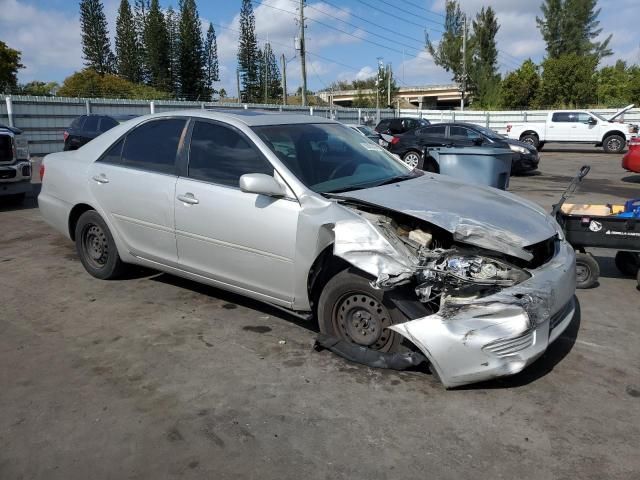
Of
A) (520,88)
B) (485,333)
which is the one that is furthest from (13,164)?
(520,88)

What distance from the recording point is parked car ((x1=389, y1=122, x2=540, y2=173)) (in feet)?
53.3

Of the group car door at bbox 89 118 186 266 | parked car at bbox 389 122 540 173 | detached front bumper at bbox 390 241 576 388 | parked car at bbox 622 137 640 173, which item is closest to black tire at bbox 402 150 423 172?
parked car at bbox 389 122 540 173

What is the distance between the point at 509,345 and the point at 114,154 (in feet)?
12.8

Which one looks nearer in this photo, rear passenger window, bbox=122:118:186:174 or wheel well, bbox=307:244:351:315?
wheel well, bbox=307:244:351:315

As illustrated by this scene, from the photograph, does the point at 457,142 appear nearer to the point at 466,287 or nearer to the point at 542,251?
the point at 542,251

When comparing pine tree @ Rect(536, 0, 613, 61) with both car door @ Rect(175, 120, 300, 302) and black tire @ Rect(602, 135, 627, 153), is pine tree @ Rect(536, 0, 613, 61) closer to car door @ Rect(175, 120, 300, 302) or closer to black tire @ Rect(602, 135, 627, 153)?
black tire @ Rect(602, 135, 627, 153)

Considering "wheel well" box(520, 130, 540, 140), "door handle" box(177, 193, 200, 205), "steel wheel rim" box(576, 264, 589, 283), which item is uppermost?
"wheel well" box(520, 130, 540, 140)

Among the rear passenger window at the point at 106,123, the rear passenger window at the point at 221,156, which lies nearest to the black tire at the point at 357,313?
the rear passenger window at the point at 221,156

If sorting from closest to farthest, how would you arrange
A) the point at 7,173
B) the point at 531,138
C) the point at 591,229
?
the point at 591,229 → the point at 7,173 → the point at 531,138

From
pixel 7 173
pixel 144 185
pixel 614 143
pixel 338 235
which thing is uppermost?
pixel 614 143

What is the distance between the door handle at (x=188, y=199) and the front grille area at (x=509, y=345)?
249 cm

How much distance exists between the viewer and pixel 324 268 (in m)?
3.85

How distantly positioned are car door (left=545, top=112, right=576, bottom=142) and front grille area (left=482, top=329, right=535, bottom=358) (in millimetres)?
24309

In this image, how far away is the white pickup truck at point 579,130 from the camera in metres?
23.8
